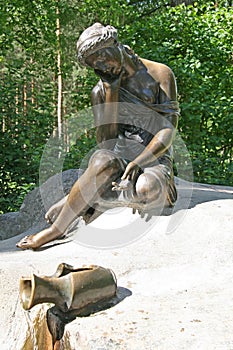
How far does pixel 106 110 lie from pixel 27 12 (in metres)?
4.48

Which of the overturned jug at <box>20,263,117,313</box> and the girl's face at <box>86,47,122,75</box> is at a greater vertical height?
the girl's face at <box>86,47,122,75</box>

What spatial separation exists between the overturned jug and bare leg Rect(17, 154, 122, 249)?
893 mm

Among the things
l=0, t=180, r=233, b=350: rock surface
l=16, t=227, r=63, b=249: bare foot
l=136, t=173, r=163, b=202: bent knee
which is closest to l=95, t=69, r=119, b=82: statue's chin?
l=136, t=173, r=163, b=202: bent knee

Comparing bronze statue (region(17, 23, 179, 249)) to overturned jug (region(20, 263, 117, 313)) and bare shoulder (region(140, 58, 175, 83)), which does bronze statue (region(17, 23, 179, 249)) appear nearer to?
bare shoulder (region(140, 58, 175, 83))

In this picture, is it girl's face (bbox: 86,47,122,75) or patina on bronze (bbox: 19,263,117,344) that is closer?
patina on bronze (bbox: 19,263,117,344)

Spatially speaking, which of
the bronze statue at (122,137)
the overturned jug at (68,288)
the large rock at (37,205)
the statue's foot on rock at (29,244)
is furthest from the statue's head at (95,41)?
the large rock at (37,205)

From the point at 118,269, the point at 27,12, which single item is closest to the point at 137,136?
the point at 118,269

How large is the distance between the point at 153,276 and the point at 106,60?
4.28ft

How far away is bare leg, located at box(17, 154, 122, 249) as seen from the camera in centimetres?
299

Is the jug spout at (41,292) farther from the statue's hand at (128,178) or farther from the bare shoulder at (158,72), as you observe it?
the bare shoulder at (158,72)

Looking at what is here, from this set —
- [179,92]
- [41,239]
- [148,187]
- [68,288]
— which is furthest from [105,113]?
[179,92]

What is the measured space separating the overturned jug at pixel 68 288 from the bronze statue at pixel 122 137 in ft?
2.94

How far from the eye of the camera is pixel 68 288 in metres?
2.08

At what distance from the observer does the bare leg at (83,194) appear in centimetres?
299
